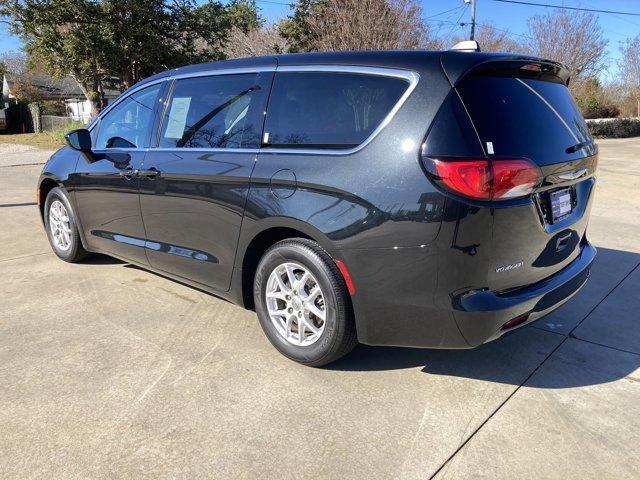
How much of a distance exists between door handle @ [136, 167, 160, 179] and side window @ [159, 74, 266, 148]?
7.6 inches

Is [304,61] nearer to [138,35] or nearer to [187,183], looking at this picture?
[187,183]

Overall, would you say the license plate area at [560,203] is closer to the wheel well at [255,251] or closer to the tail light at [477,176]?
the tail light at [477,176]

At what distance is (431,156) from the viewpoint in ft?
8.46

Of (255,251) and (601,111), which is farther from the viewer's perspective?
(601,111)

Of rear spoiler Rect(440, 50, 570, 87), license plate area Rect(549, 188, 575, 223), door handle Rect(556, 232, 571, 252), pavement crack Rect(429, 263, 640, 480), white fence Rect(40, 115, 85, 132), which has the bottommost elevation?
white fence Rect(40, 115, 85, 132)

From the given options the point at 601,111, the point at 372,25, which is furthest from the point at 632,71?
the point at 372,25

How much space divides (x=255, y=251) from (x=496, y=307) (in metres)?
1.52

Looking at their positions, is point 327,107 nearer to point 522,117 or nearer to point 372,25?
point 522,117

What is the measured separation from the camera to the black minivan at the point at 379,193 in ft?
8.49

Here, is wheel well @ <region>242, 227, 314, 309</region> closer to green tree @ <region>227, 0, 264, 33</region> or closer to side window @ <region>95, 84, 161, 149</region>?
side window @ <region>95, 84, 161, 149</region>

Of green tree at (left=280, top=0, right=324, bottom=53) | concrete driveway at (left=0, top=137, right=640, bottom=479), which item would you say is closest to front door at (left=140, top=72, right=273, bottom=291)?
concrete driveway at (left=0, top=137, right=640, bottom=479)

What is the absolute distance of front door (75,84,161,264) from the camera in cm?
423

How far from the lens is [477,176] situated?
2.52m

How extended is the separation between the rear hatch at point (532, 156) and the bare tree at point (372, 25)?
16.4 meters
